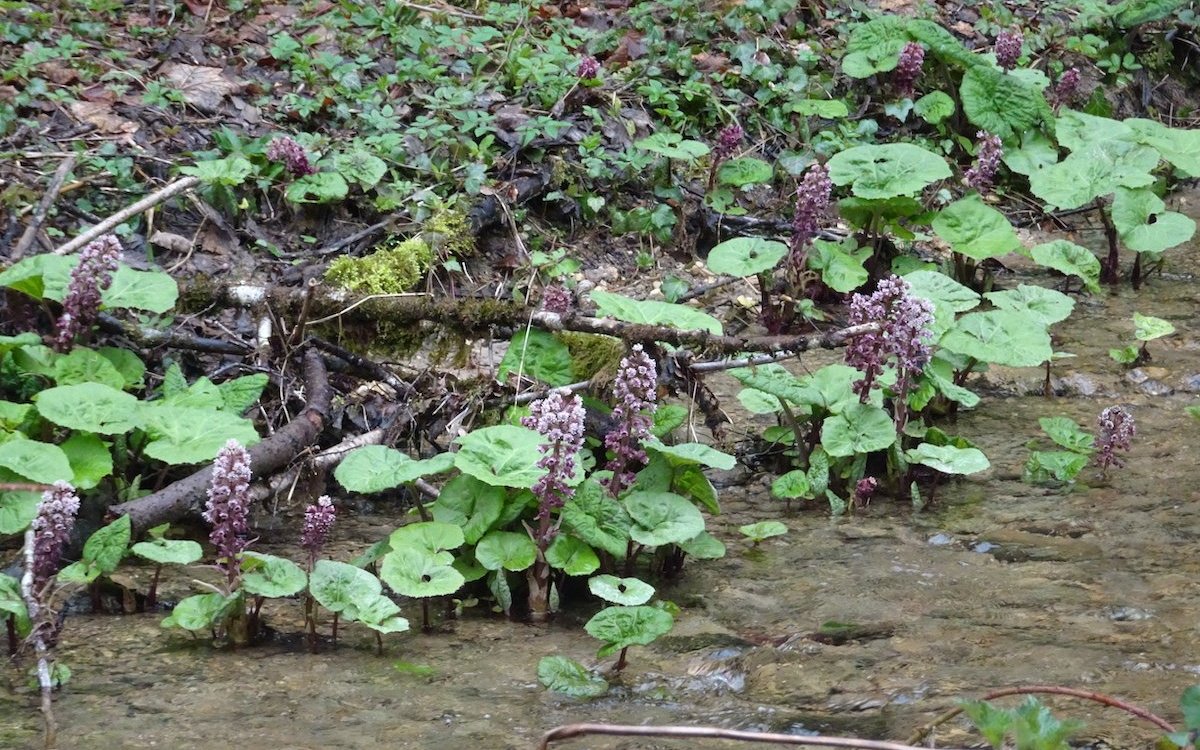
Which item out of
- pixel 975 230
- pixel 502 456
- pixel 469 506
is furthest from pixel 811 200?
pixel 469 506

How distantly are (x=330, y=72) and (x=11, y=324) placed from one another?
8.63 ft

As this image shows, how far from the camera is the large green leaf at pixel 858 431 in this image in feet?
13.0

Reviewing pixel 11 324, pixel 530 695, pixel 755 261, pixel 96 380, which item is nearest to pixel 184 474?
pixel 96 380

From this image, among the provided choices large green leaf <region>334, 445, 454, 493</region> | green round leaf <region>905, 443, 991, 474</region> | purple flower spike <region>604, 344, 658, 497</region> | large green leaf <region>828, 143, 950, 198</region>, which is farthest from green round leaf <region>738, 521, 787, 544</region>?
large green leaf <region>828, 143, 950, 198</region>

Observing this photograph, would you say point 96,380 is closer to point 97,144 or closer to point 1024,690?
point 97,144

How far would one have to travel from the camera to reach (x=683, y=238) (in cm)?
598

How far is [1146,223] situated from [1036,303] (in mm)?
1299

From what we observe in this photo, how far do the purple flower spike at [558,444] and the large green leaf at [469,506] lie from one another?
0.14 meters

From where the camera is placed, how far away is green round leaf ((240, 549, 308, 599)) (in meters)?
2.97

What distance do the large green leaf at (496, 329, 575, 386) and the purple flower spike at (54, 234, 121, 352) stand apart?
1.37m

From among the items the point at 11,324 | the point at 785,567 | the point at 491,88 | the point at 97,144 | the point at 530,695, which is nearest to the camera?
the point at 530,695

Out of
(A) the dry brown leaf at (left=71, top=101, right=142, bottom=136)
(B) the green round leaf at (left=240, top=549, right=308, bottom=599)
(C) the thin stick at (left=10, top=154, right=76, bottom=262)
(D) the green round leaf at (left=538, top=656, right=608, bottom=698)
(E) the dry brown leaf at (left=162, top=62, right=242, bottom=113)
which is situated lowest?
(D) the green round leaf at (left=538, top=656, right=608, bottom=698)

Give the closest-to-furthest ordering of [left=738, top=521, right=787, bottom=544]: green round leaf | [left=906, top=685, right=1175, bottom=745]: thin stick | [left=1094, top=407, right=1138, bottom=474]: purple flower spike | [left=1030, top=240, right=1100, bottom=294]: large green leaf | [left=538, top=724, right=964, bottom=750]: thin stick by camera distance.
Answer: [left=538, top=724, right=964, bottom=750]: thin stick → [left=906, top=685, right=1175, bottom=745]: thin stick → [left=738, top=521, right=787, bottom=544]: green round leaf → [left=1094, top=407, right=1138, bottom=474]: purple flower spike → [left=1030, top=240, right=1100, bottom=294]: large green leaf

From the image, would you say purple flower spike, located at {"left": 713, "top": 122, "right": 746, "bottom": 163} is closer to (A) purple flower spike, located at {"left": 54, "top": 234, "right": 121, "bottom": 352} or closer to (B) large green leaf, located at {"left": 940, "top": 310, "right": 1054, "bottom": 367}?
(B) large green leaf, located at {"left": 940, "top": 310, "right": 1054, "bottom": 367}
